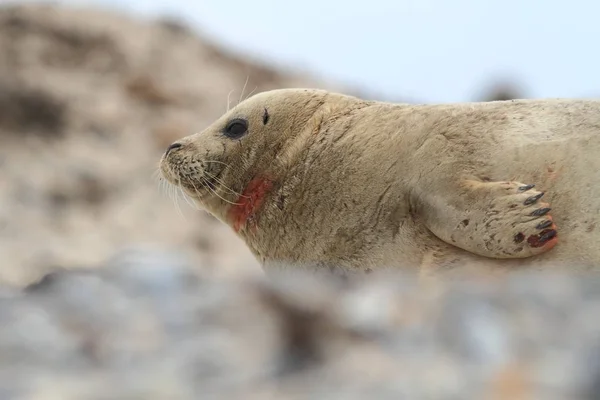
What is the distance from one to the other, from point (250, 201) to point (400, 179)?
27.2 inches

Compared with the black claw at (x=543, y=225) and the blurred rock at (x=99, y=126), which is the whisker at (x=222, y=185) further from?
the blurred rock at (x=99, y=126)

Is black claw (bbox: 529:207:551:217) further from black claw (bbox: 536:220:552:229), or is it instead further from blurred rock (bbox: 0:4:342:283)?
blurred rock (bbox: 0:4:342:283)

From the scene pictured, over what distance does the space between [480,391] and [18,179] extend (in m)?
10.2

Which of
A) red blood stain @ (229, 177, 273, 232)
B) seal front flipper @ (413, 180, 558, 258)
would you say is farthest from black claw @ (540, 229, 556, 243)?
red blood stain @ (229, 177, 273, 232)

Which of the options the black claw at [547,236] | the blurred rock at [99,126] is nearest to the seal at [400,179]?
the black claw at [547,236]

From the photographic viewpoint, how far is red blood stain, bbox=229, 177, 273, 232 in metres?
3.31

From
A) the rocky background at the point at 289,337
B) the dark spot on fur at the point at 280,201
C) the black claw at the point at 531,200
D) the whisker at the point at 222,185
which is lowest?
the whisker at the point at 222,185

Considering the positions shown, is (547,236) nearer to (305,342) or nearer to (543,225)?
(543,225)

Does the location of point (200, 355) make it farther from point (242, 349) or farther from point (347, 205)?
point (347, 205)

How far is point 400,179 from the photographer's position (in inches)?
114

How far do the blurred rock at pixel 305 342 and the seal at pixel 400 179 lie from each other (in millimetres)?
1305

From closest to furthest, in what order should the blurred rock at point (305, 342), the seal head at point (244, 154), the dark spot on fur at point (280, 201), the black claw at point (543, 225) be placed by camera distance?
the blurred rock at point (305, 342) < the black claw at point (543, 225) < the dark spot on fur at point (280, 201) < the seal head at point (244, 154)

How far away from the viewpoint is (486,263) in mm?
2656

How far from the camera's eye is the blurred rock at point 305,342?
1.03 m
